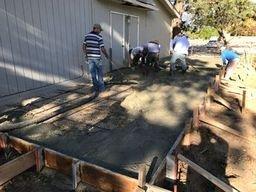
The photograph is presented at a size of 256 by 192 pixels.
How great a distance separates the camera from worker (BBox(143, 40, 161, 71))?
452 inches

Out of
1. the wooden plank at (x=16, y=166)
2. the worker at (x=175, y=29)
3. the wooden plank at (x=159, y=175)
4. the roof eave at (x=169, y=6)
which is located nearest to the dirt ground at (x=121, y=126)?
the wooden plank at (x=159, y=175)

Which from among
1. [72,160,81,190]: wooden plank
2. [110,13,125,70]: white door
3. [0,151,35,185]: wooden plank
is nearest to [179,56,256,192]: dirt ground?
[72,160,81,190]: wooden plank

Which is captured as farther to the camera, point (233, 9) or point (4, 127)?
point (233, 9)

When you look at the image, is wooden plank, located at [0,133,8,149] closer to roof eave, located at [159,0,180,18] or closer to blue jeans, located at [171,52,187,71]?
blue jeans, located at [171,52,187,71]

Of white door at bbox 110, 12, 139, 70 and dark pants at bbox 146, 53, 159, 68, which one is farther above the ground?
white door at bbox 110, 12, 139, 70

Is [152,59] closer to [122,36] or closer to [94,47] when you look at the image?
[122,36]

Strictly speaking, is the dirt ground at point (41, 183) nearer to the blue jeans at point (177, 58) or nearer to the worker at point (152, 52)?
the blue jeans at point (177, 58)

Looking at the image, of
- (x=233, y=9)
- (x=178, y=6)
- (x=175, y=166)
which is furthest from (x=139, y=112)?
(x=233, y=9)

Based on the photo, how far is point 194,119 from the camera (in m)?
5.46

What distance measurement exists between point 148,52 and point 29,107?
6.16m

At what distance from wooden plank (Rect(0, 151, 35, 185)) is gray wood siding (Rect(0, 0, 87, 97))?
133 inches

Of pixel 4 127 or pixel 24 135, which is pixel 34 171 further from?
pixel 4 127

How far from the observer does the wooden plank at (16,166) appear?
3681mm

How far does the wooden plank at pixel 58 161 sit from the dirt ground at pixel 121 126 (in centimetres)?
44
